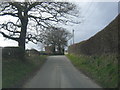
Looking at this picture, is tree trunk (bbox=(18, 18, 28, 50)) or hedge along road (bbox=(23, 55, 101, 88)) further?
tree trunk (bbox=(18, 18, 28, 50))

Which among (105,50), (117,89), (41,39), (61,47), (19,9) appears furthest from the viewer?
(61,47)

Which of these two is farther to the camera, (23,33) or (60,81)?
(23,33)

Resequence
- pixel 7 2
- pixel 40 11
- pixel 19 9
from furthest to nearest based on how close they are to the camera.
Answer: pixel 40 11, pixel 19 9, pixel 7 2

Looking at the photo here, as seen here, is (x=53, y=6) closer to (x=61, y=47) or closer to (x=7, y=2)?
(x=7, y=2)

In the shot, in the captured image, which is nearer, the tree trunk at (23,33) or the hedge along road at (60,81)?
the hedge along road at (60,81)

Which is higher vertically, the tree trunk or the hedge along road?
the tree trunk

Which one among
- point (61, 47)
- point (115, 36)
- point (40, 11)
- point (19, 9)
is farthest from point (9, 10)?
point (61, 47)

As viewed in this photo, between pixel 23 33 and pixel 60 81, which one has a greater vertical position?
pixel 23 33

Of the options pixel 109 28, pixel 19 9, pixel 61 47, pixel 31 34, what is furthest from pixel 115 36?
pixel 61 47

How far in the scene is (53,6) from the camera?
26.5 metres

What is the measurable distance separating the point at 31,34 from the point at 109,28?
49.6 ft

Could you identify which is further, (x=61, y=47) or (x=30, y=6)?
(x=61, y=47)

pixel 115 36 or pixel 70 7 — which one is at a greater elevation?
pixel 70 7

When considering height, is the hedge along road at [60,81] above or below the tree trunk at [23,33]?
below
